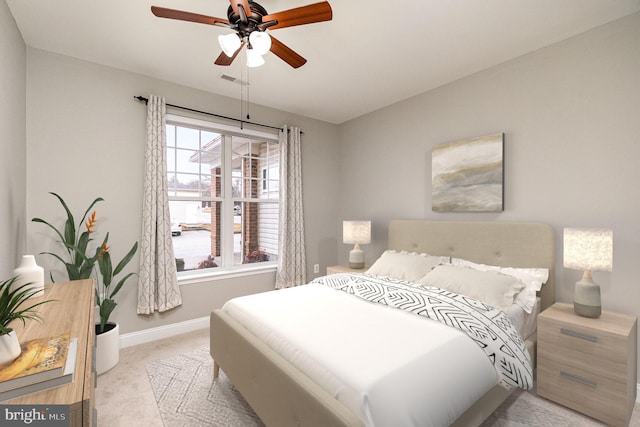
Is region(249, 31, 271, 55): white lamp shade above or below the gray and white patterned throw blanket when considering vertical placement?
above

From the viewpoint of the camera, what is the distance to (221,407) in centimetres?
196

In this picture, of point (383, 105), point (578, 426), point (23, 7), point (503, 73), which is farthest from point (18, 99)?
point (578, 426)

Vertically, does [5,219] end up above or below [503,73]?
below

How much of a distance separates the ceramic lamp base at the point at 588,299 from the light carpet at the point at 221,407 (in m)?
0.66

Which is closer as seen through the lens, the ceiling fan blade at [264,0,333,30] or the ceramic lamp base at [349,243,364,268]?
the ceiling fan blade at [264,0,333,30]

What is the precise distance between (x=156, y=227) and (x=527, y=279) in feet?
11.1

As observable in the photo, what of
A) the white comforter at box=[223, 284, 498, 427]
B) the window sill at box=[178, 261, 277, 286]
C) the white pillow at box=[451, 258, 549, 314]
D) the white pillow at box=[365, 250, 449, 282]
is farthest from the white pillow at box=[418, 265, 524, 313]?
the window sill at box=[178, 261, 277, 286]

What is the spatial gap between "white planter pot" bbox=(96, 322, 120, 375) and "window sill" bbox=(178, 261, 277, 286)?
0.82 metres

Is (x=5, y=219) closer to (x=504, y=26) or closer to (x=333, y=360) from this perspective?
(x=333, y=360)

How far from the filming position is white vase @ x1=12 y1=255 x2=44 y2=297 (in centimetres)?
157

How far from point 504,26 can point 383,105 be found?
5.53 feet

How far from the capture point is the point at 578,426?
5.92 feet

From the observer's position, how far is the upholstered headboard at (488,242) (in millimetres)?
2383

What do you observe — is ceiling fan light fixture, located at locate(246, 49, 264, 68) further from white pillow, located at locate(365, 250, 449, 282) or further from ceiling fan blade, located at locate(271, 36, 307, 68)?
white pillow, located at locate(365, 250, 449, 282)
